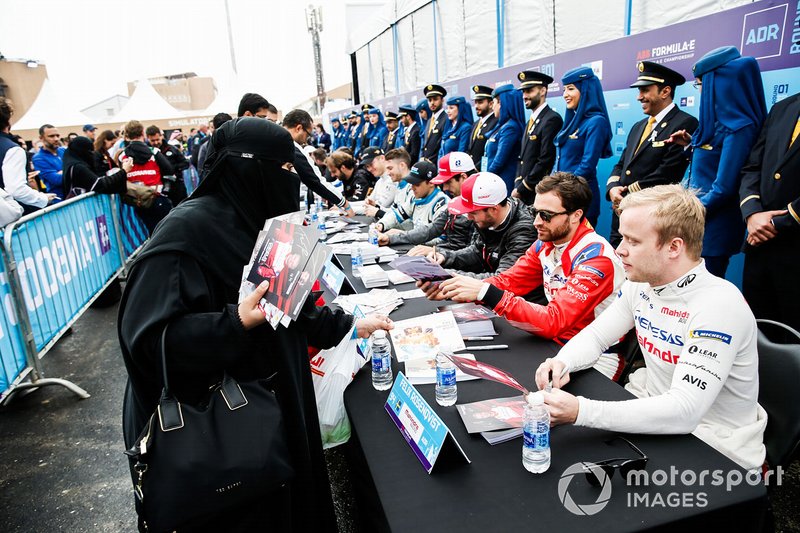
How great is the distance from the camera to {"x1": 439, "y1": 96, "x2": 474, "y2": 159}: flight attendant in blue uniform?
22.4 ft

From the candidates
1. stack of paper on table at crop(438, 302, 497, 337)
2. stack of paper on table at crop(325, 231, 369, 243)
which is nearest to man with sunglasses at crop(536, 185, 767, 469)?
stack of paper on table at crop(438, 302, 497, 337)

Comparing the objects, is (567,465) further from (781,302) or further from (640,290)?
(781,302)

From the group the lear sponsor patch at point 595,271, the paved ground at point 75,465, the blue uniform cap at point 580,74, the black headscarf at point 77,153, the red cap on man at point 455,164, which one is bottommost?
the paved ground at point 75,465

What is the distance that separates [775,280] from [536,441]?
6.86ft

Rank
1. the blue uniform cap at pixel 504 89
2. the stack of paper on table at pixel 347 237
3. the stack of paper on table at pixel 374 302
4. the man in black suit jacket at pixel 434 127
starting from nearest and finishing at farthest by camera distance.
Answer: the stack of paper on table at pixel 374 302 → the stack of paper on table at pixel 347 237 → the blue uniform cap at pixel 504 89 → the man in black suit jacket at pixel 434 127

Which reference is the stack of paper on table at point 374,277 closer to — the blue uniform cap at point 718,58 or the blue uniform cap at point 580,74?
the blue uniform cap at point 718,58

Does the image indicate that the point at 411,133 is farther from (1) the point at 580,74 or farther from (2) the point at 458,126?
(1) the point at 580,74

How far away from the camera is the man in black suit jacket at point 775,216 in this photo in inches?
92.7

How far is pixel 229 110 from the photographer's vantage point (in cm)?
2147

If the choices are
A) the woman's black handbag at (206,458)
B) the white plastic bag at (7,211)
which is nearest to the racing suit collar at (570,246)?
the woman's black handbag at (206,458)

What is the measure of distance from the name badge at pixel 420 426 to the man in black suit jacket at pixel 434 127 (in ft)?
20.7

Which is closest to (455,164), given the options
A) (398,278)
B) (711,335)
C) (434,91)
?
(398,278)

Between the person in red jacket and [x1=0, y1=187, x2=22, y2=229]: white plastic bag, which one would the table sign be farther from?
[x1=0, y1=187, x2=22, y2=229]: white plastic bag

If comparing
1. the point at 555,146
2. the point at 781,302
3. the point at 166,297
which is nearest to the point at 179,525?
the point at 166,297
